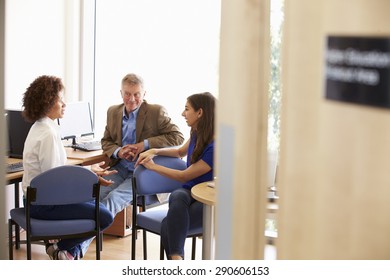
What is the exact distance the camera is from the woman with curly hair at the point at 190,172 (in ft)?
14.6

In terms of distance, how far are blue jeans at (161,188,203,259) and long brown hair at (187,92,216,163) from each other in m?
0.28

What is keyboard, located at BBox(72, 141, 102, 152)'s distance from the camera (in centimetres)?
585

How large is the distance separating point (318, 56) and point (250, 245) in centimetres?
51

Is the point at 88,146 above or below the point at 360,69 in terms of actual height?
below

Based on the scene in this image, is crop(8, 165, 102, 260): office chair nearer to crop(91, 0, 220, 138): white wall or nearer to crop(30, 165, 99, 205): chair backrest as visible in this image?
crop(30, 165, 99, 205): chair backrest

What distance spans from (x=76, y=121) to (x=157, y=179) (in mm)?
1510

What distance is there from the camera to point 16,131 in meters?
5.50

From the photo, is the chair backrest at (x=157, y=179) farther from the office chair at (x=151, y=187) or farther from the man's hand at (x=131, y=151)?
the man's hand at (x=131, y=151)

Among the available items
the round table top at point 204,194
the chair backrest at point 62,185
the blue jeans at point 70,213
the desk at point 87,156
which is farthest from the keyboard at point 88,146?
the round table top at point 204,194

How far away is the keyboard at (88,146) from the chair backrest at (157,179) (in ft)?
3.66

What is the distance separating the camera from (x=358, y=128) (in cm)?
141

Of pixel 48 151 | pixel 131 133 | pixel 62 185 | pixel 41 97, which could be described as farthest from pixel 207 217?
pixel 131 133

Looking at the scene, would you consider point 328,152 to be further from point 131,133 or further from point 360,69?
point 131,133

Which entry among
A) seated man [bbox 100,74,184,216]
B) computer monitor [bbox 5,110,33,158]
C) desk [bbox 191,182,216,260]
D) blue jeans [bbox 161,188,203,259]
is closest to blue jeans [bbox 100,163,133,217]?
seated man [bbox 100,74,184,216]
